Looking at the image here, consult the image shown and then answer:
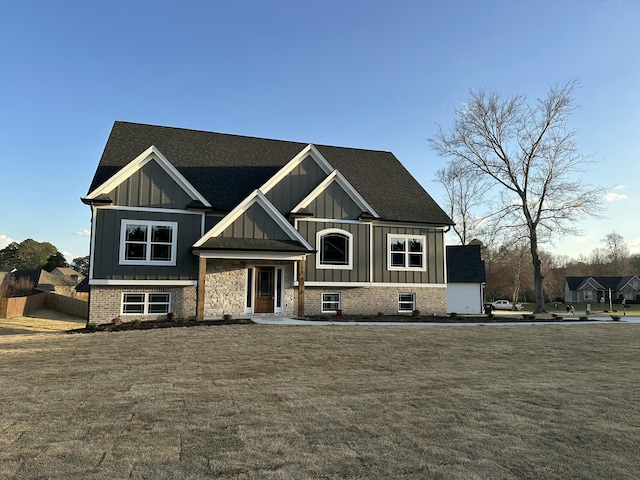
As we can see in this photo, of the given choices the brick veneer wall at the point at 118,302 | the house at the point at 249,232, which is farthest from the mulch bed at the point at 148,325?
the house at the point at 249,232

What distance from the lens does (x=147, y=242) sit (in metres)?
16.8

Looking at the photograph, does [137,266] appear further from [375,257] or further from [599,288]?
[599,288]

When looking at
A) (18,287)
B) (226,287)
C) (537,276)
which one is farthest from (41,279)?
(537,276)

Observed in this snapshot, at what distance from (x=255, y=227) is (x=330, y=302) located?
16.2ft

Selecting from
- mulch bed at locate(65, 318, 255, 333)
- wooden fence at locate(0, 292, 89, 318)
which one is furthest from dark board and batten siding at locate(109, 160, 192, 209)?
wooden fence at locate(0, 292, 89, 318)

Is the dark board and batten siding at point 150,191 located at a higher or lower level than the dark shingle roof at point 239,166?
lower

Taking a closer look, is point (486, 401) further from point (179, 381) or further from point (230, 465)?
point (179, 381)

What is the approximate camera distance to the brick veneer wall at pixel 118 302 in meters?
16.1

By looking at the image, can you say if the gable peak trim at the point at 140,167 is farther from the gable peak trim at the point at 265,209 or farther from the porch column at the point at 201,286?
the porch column at the point at 201,286

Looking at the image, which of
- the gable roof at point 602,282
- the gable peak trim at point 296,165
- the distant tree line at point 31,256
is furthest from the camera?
the distant tree line at point 31,256

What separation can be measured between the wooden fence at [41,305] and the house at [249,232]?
9192 mm

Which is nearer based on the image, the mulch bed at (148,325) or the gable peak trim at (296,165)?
the mulch bed at (148,325)

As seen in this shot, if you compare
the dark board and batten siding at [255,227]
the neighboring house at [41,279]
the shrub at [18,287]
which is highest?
the dark board and batten siding at [255,227]

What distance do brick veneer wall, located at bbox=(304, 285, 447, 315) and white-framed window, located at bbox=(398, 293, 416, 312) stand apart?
18cm
